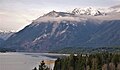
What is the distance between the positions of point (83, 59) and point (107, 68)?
49.2 feet

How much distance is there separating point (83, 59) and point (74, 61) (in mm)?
3659

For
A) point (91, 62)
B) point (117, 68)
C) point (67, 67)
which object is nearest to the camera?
point (117, 68)

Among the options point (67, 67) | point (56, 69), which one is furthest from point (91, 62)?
point (56, 69)

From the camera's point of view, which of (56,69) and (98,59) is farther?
(56,69)

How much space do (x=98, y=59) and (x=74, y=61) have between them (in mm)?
9809

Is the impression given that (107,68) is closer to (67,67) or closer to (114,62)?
(114,62)

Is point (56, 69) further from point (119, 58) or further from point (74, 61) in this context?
point (119, 58)

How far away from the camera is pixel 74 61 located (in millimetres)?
118438

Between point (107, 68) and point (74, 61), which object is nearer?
point (107, 68)

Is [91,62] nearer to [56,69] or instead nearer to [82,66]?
[82,66]

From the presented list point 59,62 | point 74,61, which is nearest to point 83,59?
point 74,61

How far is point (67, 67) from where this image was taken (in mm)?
117688

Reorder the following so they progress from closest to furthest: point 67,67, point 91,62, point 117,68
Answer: point 117,68
point 91,62
point 67,67

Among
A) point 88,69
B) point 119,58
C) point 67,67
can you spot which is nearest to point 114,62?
point 119,58
